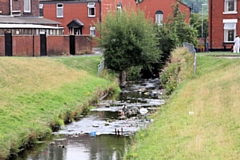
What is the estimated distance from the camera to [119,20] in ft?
151

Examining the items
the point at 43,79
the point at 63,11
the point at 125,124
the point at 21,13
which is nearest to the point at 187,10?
the point at 63,11

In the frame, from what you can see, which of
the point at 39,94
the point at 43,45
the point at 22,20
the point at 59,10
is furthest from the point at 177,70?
the point at 59,10

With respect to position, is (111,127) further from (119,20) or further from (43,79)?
(119,20)

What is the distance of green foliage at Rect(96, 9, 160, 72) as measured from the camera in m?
45.7

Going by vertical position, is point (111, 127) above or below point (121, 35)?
below

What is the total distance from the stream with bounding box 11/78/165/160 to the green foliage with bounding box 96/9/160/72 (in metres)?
9.83

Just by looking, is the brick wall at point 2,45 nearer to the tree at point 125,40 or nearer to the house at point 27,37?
the house at point 27,37

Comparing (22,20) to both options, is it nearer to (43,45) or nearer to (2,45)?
(43,45)

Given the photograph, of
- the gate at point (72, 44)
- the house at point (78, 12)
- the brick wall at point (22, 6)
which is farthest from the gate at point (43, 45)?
the house at point (78, 12)

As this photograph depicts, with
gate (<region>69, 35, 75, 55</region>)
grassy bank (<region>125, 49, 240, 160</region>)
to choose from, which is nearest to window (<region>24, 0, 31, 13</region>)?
gate (<region>69, 35, 75, 55</region>)

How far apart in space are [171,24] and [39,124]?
39526 millimetres

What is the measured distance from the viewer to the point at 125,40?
150 feet

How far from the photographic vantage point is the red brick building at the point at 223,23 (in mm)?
62156

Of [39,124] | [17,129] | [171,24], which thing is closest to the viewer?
[17,129]
